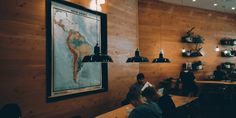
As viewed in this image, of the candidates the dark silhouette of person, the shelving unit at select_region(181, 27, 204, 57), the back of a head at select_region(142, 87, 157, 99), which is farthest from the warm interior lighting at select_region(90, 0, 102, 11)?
the shelving unit at select_region(181, 27, 204, 57)

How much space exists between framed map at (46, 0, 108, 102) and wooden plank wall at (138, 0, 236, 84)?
2970 millimetres

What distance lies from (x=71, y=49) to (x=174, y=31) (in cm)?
565

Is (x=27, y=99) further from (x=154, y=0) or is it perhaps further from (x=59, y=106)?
(x=154, y=0)

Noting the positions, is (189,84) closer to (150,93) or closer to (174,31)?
(174,31)

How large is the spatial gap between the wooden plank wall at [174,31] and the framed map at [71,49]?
9.74 feet

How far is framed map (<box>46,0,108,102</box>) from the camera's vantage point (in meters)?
4.56

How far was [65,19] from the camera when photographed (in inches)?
195

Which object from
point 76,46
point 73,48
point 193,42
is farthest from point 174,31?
point 73,48

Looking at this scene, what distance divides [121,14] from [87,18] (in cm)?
176

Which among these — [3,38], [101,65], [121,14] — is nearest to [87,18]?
[101,65]

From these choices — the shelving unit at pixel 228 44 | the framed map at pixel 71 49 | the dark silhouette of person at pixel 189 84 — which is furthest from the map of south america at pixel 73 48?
the shelving unit at pixel 228 44

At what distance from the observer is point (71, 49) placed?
5.08 m

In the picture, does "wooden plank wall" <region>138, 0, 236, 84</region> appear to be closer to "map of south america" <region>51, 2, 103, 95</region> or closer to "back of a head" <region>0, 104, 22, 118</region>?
"map of south america" <region>51, 2, 103, 95</region>

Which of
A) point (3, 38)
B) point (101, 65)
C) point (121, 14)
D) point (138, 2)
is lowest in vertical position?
point (101, 65)
